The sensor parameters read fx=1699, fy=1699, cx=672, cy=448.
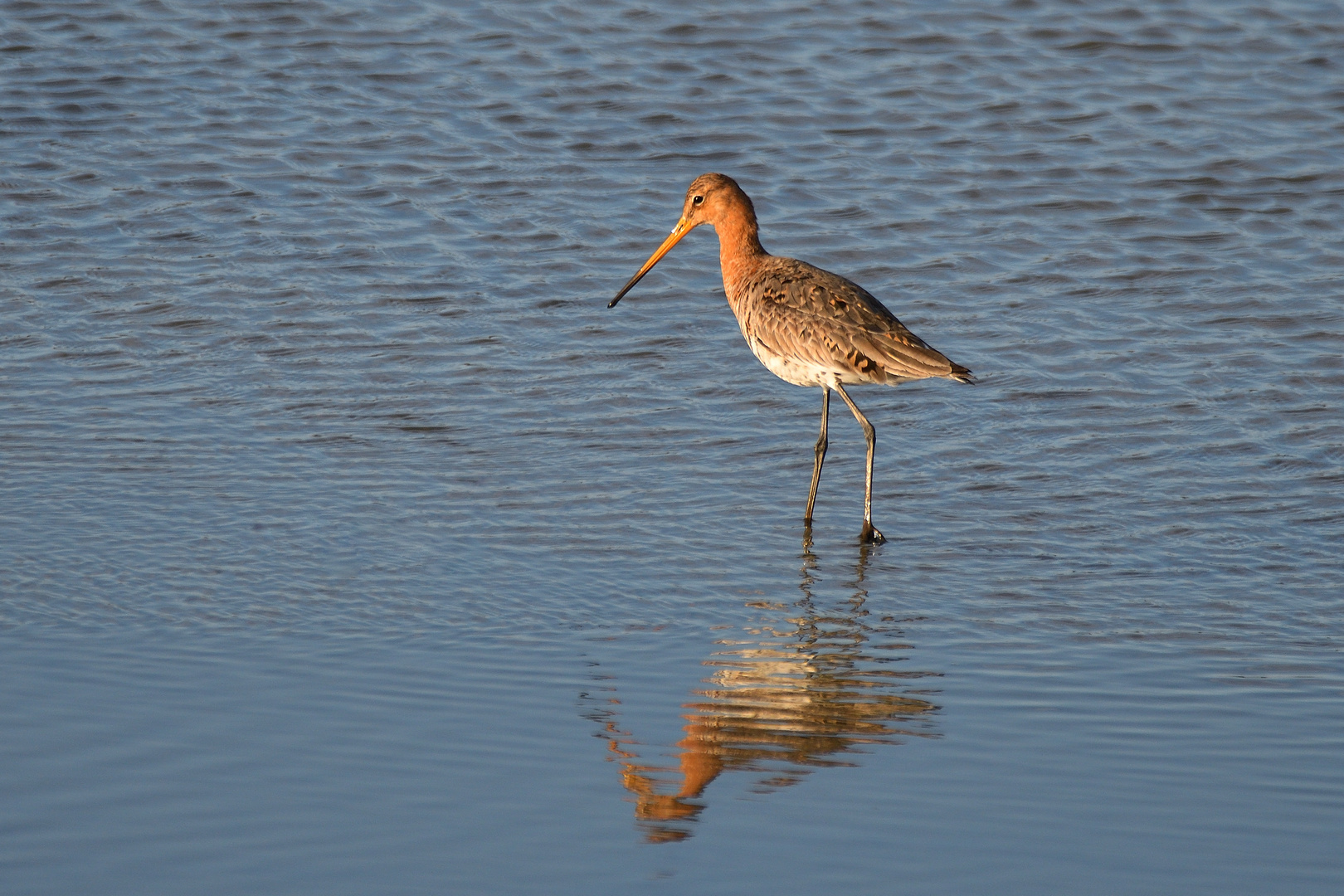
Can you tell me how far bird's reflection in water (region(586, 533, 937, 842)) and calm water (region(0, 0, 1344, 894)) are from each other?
20 mm

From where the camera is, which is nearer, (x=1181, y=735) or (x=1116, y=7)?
(x=1181, y=735)

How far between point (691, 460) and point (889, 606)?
5.29 feet

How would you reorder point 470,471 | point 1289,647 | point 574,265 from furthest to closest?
point 574,265 → point 470,471 → point 1289,647

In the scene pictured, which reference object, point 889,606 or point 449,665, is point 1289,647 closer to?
point 889,606

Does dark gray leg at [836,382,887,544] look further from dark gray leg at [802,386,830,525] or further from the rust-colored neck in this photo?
the rust-colored neck

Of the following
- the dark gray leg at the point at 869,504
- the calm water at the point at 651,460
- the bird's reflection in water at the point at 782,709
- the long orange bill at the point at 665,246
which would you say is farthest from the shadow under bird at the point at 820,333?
the bird's reflection in water at the point at 782,709

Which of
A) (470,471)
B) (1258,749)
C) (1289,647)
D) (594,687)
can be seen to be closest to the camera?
(1258,749)

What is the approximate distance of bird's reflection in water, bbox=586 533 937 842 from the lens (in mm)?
4328

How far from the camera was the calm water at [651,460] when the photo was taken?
4.17 m

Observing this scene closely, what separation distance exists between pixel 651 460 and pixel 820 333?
2.89 feet

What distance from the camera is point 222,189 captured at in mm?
10422

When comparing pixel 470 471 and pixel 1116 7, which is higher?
pixel 1116 7

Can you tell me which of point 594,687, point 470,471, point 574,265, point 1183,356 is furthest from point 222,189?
point 594,687

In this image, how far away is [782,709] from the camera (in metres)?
4.89
